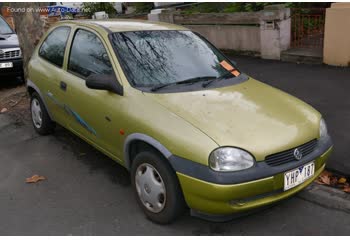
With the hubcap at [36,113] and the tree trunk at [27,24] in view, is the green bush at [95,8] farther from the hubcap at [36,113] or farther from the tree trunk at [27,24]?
the hubcap at [36,113]

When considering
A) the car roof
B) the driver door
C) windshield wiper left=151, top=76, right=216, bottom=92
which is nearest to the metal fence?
the car roof

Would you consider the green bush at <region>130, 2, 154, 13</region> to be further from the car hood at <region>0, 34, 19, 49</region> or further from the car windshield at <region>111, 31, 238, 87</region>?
the car windshield at <region>111, 31, 238, 87</region>

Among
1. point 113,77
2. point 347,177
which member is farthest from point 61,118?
point 347,177

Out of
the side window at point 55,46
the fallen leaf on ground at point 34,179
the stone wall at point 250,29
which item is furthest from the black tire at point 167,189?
the stone wall at point 250,29

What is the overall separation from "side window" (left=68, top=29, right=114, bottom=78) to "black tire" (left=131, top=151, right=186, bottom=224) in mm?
1033

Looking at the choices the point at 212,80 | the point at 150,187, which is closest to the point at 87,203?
the point at 150,187

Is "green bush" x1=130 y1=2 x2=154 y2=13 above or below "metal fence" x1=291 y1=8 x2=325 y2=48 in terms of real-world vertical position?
above

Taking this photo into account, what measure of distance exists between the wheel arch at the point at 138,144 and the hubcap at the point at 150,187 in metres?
0.20

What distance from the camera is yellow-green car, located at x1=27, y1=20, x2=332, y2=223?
3033 millimetres

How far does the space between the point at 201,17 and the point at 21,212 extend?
7317 millimetres

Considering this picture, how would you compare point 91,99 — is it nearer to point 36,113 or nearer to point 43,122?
point 43,122

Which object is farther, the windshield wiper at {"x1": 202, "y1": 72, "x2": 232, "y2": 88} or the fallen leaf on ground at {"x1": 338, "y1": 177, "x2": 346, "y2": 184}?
the fallen leaf on ground at {"x1": 338, "y1": 177, "x2": 346, "y2": 184}

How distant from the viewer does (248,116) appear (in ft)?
11.1

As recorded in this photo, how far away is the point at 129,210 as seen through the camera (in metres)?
3.77
